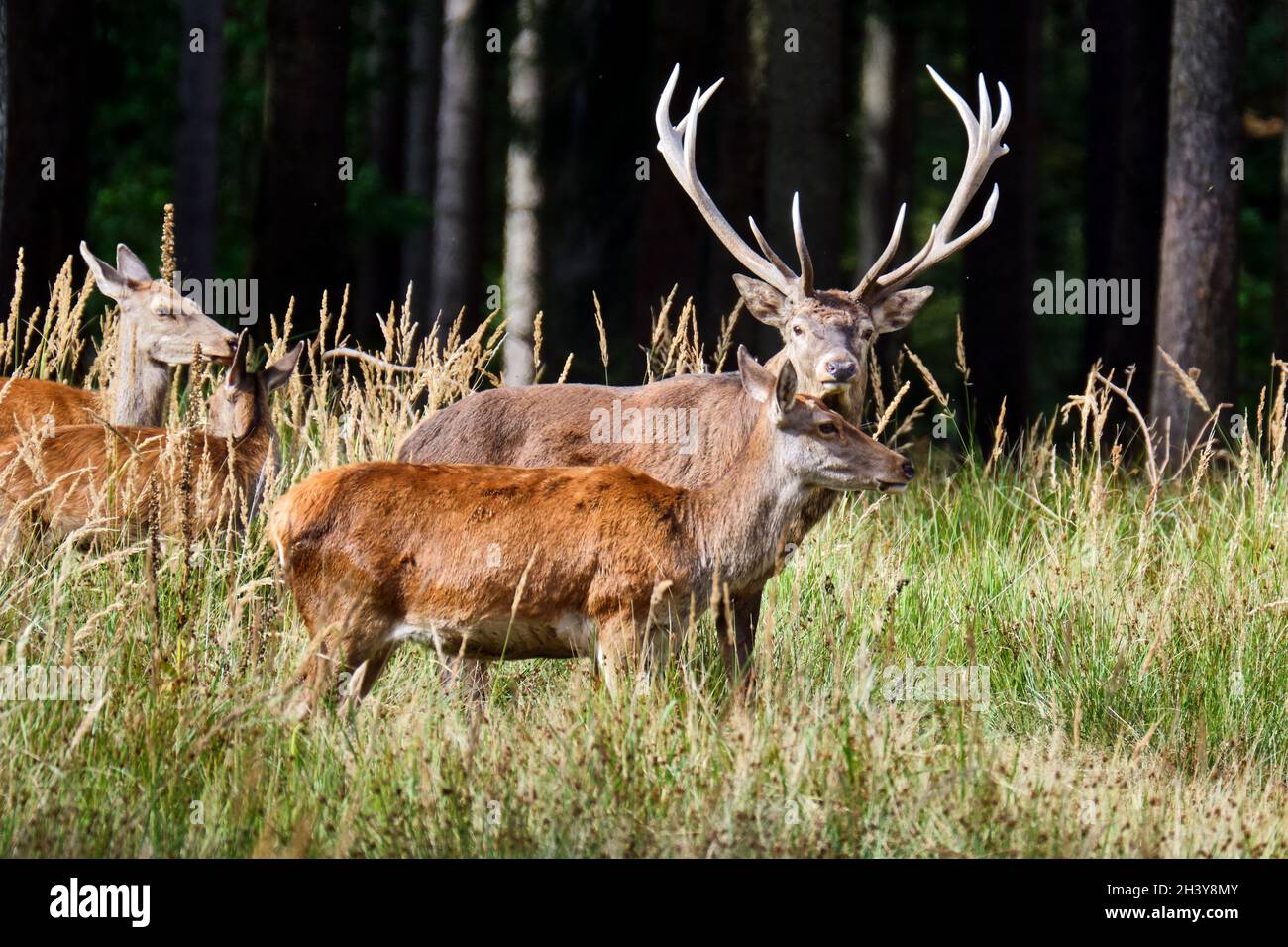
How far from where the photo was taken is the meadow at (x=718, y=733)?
4285 mm

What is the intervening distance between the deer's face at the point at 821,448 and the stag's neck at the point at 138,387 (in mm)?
3258

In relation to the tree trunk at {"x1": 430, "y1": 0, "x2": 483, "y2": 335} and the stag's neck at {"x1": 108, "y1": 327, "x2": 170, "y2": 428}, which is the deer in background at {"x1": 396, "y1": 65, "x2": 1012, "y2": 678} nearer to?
the stag's neck at {"x1": 108, "y1": 327, "x2": 170, "y2": 428}

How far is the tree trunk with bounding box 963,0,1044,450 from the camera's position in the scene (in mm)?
15969

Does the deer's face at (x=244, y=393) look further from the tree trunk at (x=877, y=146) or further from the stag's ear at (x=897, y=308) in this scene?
the tree trunk at (x=877, y=146)

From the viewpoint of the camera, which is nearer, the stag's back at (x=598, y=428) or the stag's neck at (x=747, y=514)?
the stag's neck at (x=747, y=514)

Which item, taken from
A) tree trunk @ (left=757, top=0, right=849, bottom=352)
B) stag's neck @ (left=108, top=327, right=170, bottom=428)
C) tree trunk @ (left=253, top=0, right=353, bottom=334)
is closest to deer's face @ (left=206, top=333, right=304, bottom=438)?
stag's neck @ (left=108, top=327, right=170, bottom=428)

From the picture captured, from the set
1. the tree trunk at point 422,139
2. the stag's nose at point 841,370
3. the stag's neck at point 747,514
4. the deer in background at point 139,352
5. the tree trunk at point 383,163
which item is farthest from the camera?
the tree trunk at point 383,163

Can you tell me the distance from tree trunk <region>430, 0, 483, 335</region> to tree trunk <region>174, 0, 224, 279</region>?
2362mm

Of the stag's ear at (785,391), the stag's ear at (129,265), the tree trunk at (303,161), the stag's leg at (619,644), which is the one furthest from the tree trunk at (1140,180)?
the stag's leg at (619,644)

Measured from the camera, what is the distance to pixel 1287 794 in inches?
210

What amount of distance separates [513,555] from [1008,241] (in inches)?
469

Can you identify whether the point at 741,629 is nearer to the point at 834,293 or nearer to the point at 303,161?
the point at 834,293
